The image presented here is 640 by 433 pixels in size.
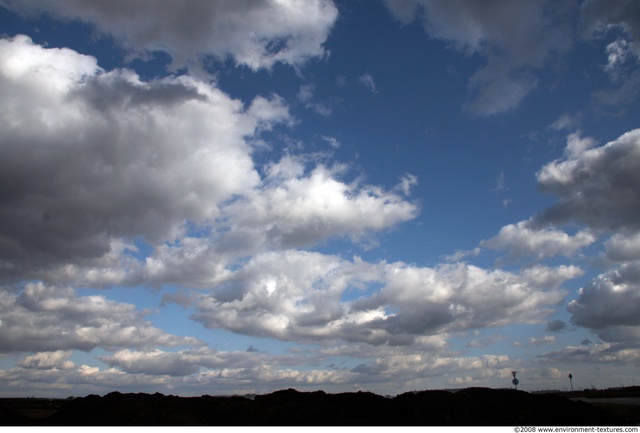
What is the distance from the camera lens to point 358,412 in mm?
44812

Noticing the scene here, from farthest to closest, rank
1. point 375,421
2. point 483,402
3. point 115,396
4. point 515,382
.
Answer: point 515,382
point 115,396
point 483,402
point 375,421

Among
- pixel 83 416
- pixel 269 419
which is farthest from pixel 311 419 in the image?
pixel 83 416

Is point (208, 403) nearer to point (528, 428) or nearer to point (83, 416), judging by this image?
point (83, 416)

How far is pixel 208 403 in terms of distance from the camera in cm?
4241

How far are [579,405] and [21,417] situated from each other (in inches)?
1987

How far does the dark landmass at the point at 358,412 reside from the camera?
3394 centimetres

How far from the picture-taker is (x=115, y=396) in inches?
1882

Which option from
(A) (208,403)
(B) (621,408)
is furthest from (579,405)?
(A) (208,403)

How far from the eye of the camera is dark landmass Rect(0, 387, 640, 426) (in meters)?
33.9

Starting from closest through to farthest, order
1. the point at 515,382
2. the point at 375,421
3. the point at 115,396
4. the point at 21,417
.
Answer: the point at 375,421 < the point at 21,417 < the point at 115,396 < the point at 515,382

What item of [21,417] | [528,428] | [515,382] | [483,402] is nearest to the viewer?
[528,428]

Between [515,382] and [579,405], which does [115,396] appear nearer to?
[579,405]

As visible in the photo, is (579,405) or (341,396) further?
(341,396)

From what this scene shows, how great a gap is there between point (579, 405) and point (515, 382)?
24127 mm
